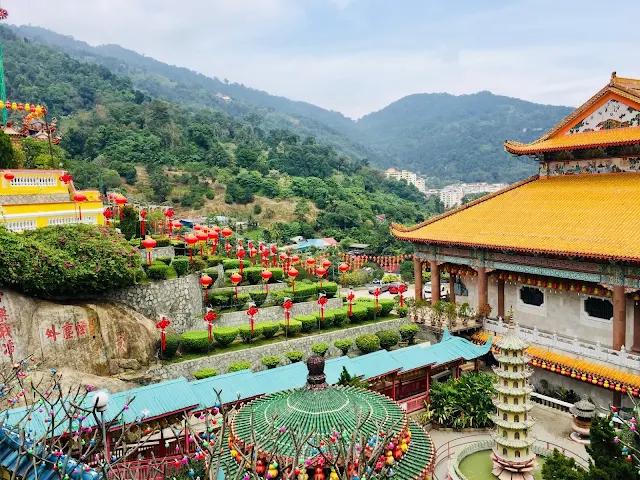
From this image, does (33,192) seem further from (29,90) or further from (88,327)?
(29,90)

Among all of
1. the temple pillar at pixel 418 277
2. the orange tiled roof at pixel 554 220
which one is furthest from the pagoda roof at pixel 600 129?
the temple pillar at pixel 418 277

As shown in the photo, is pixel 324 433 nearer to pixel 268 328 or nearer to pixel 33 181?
pixel 268 328

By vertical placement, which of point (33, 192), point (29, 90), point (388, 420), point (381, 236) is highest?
point (29, 90)

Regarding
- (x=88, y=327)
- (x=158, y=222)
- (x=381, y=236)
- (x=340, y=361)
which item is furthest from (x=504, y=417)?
(x=381, y=236)

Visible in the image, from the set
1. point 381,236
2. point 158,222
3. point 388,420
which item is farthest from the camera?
point 381,236

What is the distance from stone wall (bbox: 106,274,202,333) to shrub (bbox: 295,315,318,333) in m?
4.08

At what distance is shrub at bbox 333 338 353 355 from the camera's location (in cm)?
2083

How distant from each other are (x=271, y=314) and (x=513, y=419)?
1198cm

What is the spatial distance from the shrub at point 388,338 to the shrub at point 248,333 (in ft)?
16.6

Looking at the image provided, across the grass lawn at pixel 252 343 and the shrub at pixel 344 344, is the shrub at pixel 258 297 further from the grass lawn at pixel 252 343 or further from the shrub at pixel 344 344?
the shrub at pixel 344 344

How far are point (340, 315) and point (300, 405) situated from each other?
1498cm

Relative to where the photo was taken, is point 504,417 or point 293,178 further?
point 293,178

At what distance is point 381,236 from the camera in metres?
65.1

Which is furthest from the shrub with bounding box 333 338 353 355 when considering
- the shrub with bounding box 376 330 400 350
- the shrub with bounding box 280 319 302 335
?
the shrub with bounding box 280 319 302 335
